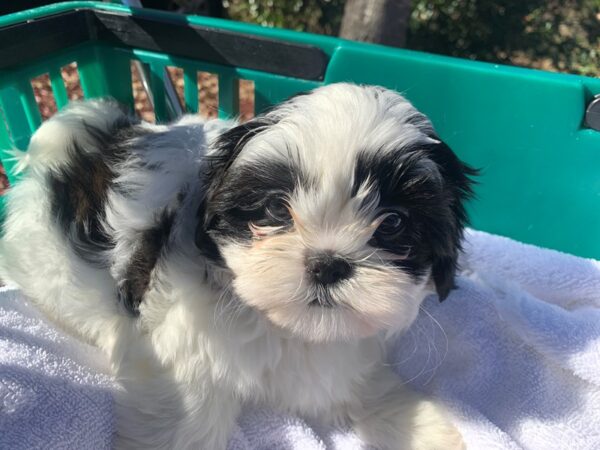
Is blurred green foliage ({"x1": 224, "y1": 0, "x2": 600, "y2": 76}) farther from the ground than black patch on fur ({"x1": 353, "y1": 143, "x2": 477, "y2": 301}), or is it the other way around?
black patch on fur ({"x1": 353, "y1": 143, "x2": 477, "y2": 301})

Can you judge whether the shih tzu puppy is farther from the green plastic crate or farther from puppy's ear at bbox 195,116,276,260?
the green plastic crate

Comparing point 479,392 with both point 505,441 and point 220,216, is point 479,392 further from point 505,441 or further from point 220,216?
point 220,216

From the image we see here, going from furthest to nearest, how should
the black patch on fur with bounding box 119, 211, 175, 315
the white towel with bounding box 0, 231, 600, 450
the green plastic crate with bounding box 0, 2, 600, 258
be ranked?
the green plastic crate with bounding box 0, 2, 600, 258, the white towel with bounding box 0, 231, 600, 450, the black patch on fur with bounding box 119, 211, 175, 315

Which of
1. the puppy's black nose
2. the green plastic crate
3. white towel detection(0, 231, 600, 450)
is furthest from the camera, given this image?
the green plastic crate

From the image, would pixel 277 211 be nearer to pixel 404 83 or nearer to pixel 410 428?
pixel 410 428

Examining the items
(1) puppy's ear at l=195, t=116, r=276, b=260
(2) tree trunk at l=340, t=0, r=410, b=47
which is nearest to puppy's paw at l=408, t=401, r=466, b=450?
(1) puppy's ear at l=195, t=116, r=276, b=260

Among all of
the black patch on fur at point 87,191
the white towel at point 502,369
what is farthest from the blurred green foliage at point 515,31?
the black patch on fur at point 87,191

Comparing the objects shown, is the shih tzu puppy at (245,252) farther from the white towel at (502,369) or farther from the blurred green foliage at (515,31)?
the blurred green foliage at (515,31)
